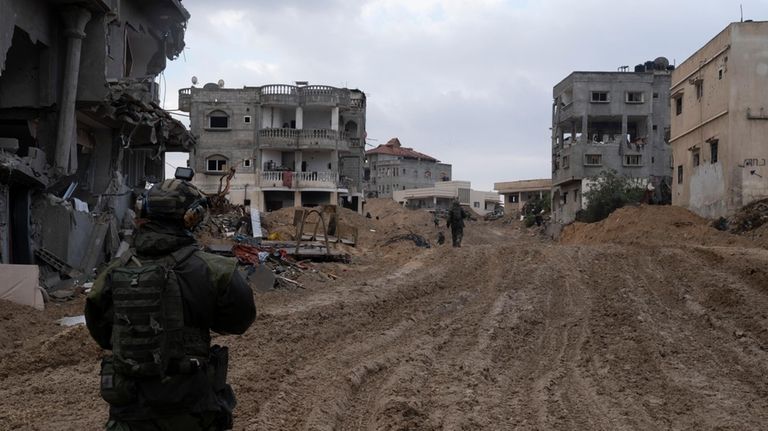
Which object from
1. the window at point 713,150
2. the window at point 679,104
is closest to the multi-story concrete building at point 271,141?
the window at point 679,104

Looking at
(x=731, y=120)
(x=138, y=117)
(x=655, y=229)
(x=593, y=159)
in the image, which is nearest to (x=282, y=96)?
(x=593, y=159)

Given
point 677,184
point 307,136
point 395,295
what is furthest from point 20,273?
point 307,136

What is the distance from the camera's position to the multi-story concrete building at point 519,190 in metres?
Result: 71.8

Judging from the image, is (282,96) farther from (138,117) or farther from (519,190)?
(519,190)

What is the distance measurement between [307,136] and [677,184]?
74.4ft

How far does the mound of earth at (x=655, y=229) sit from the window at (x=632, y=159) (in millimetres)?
14575

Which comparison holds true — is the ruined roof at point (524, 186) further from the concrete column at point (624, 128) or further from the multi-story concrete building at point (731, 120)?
the multi-story concrete building at point (731, 120)

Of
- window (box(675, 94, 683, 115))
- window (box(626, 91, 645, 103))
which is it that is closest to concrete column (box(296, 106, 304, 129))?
window (box(626, 91, 645, 103))

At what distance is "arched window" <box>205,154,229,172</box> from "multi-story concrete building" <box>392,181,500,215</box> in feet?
106

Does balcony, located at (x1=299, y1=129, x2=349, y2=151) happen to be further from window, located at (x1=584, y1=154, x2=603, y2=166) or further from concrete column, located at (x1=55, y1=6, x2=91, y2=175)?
concrete column, located at (x1=55, y1=6, x2=91, y2=175)

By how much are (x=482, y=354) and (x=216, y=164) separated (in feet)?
134

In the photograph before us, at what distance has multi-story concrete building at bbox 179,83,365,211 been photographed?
4547 cm

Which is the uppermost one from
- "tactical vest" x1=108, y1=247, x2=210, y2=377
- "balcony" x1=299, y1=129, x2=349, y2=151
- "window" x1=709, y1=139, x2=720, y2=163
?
"balcony" x1=299, y1=129, x2=349, y2=151

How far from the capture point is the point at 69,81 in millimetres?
14430
